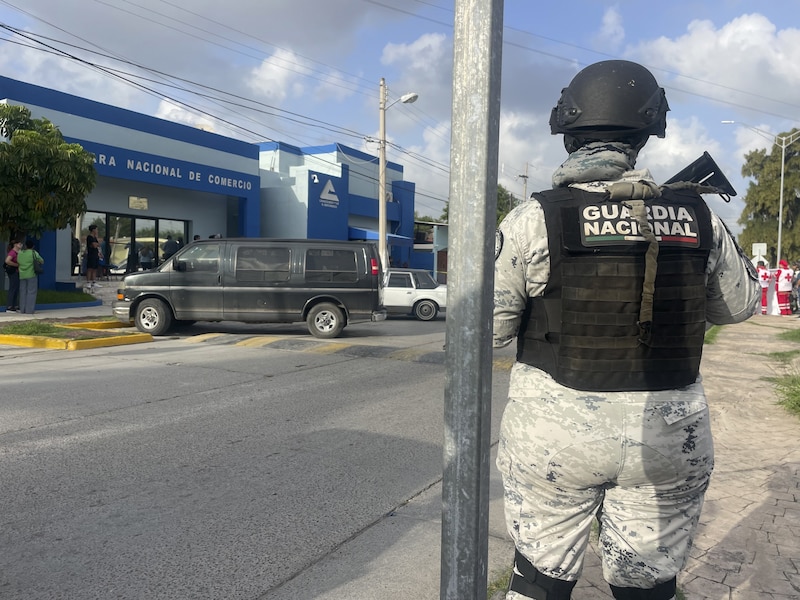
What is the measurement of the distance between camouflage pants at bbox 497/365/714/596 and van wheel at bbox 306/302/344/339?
10542mm

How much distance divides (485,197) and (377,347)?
9.46 m

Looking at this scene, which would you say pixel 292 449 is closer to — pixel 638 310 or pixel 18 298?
pixel 638 310

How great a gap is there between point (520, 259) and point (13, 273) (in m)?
15.1

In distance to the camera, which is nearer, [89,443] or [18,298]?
[89,443]

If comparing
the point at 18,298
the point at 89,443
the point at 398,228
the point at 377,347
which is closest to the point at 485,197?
the point at 89,443

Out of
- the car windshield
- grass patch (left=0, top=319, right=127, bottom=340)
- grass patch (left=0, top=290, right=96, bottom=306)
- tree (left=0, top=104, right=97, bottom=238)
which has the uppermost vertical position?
tree (left=0, top=104, right=97, bottom=238)

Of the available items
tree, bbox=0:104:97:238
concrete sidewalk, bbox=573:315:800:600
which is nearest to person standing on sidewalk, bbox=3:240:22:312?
tree, bbox=0:104:97:238

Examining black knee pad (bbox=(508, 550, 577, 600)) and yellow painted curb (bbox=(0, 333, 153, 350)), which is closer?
black knee pad (bbox=(508, 550, 577, 600))

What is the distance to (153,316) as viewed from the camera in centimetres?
1247

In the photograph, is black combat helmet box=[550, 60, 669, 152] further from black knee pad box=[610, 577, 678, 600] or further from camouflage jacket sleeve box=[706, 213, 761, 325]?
black knee pad box=[610, 577, 678, 600]

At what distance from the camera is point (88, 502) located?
3986mm

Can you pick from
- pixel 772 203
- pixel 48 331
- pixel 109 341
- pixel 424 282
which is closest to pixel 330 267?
pixel 109 341

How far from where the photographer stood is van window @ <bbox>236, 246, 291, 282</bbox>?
1243 cm

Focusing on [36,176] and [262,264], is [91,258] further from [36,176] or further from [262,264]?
[262,264]
